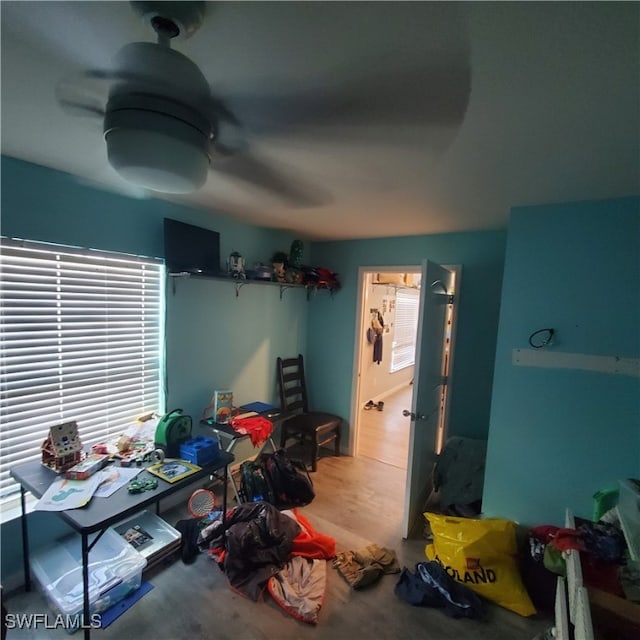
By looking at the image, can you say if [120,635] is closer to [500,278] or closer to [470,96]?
[470,96]

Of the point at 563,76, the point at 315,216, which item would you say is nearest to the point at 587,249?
the point at 563,76

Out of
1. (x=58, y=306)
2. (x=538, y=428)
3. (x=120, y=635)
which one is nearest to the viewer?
(x=120, y=635)

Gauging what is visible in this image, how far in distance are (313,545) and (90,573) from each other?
1256mm

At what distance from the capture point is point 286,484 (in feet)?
8.67

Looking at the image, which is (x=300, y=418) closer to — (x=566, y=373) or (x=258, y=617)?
(x=258, y=617)

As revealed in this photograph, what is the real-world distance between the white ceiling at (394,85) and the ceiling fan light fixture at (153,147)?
0.62 feet

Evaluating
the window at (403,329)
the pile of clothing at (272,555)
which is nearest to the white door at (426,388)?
the pile of clothing at (272,555)

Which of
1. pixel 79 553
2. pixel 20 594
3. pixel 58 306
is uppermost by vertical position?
pixel 58 306

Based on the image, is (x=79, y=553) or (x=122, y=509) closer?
(x=122, y=509)

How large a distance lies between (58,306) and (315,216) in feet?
5.84

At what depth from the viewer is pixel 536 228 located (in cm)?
195

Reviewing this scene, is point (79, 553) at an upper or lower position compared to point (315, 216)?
lower

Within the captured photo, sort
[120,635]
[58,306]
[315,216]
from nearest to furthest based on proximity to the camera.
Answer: [120,635], [58,306], [315,216]

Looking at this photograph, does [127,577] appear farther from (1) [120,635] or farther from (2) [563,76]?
(2) [563,76]
